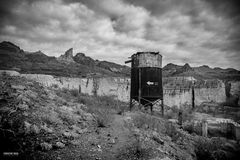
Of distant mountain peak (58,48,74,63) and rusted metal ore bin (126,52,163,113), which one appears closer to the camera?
rusted metal ore bin (126,52,163,113)

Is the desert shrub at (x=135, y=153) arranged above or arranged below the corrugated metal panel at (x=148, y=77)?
below

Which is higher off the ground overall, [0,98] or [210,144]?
[0,98]

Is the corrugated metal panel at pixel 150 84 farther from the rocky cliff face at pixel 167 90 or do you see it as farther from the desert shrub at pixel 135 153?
the rocky cliff face at pixel 167 90

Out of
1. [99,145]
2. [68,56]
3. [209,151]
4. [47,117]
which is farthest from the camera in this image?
[68,56]

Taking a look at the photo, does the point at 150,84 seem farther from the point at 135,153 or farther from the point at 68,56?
the point at 68,56

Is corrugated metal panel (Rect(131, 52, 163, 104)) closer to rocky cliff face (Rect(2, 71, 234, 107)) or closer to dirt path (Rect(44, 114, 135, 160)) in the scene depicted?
dirt path (Rect(44, 114, 135, 160))

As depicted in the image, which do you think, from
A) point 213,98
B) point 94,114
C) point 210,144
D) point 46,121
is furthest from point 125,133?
point 213,98

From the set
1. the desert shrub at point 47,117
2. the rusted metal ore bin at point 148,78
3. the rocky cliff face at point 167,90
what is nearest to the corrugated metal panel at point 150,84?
the rusted metal ore bin at point 148,78

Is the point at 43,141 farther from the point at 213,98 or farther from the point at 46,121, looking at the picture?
the point at 213,98

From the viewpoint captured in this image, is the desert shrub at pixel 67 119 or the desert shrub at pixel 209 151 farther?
the desert shrub at pixel 67 119

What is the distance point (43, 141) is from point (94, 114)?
3292 mm

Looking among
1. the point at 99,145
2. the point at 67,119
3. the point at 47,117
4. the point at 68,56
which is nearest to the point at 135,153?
the point at 99,145

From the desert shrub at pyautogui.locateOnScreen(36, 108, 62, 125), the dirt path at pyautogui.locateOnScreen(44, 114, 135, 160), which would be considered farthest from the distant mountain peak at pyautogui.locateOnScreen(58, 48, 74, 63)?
the dirt path at pyautogui.locateOnScreen(44, 114, 135, 160)

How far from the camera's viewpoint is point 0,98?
4.59 meters
